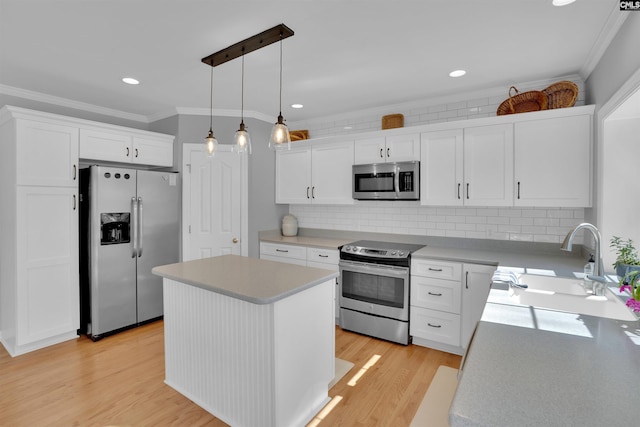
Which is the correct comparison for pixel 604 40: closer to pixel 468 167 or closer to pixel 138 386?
pixel 468 167

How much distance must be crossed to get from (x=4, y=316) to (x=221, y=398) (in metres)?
2.67

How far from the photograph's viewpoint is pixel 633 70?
178cm

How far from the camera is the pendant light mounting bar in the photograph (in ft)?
7.02

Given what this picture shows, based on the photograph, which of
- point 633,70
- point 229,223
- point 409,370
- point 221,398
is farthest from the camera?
point 229,223

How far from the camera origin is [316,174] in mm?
4094

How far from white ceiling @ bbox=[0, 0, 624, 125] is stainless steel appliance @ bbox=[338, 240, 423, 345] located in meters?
1.65

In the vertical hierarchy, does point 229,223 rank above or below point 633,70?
below

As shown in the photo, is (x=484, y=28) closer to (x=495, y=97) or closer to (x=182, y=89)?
(x=495, y=97)

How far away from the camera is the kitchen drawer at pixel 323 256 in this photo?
3.63 metres

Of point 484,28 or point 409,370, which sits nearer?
point 484,28

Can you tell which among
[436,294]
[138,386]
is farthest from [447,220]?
[138,386]

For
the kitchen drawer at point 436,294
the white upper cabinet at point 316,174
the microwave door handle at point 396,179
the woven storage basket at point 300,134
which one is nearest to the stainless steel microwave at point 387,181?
the microwave door handle at point 396,179

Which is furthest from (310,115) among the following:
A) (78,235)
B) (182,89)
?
(78,235)

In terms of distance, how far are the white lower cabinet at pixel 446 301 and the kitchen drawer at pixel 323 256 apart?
0.86 metres
